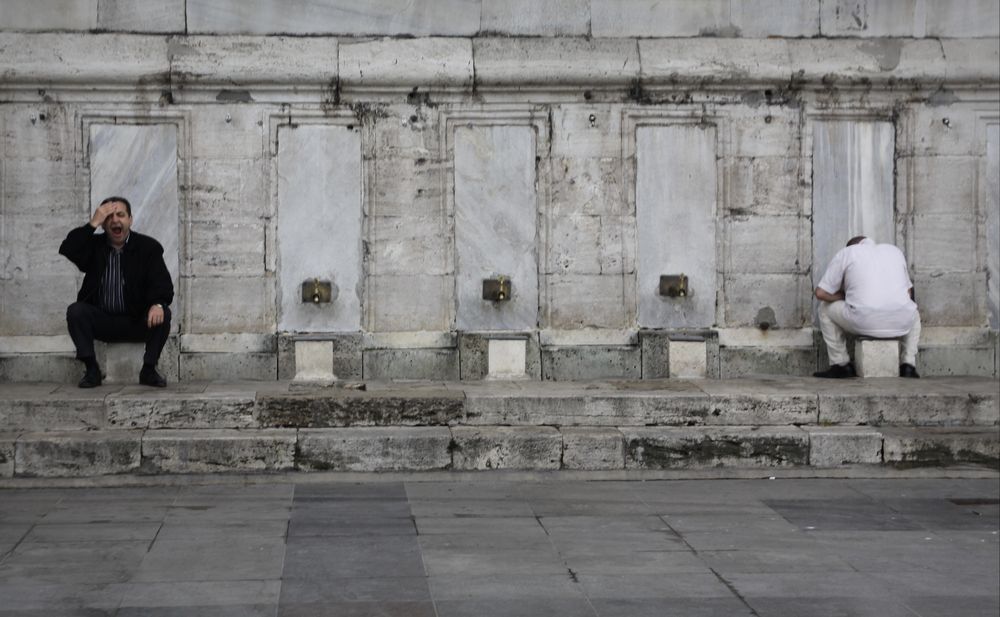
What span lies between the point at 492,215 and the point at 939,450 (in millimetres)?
4520

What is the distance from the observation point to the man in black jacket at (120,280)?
11477 mm

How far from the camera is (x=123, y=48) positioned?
1266 cm

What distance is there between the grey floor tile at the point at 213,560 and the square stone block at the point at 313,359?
4.18 metres

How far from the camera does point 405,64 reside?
12.9 metres

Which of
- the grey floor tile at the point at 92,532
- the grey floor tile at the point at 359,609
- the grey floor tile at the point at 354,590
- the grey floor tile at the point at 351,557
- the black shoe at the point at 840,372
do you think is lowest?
the grey floor tile at the point at 359,609

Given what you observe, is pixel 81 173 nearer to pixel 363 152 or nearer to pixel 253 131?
pixel 253 131

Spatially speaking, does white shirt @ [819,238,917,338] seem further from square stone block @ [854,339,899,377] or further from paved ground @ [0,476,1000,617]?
paved ground @ [0,476,1000,617]

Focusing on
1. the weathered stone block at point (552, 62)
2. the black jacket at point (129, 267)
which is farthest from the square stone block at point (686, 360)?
the black jacket at point (129, 267)

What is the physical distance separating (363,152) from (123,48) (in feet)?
7.43

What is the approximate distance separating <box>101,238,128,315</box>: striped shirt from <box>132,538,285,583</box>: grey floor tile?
4034 millimetres

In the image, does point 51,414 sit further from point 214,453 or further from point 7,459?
point 214,453

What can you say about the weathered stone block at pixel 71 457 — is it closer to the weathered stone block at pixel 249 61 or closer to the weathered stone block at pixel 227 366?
the weathered stone block at pixel 227 366

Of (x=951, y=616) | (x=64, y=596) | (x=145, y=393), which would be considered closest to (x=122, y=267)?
(x=145, y=393)

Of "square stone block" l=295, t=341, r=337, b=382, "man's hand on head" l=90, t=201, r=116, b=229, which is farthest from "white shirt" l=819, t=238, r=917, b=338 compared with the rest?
"man's hand on head" l=90, t=201, r=116, b=229
